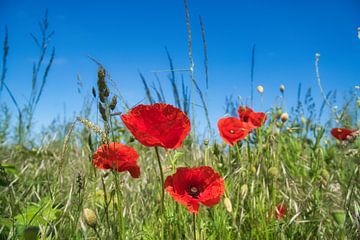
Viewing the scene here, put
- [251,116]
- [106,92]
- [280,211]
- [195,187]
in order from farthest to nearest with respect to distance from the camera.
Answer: [251,116] < [280,211] < [195,187] < [106,92]

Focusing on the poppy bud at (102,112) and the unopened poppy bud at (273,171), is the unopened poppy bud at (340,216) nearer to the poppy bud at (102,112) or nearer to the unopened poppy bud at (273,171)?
the unopened poppy bud at (273,171)

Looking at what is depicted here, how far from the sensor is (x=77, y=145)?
10.6 ft

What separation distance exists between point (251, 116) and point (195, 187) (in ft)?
2.60

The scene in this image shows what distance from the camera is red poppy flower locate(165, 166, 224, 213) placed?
0.95 m

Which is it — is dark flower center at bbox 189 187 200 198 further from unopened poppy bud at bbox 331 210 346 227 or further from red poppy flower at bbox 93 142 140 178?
unopened poppy bud at bbox 331 210 346 227

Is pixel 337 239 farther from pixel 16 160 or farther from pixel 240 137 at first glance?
pixel 16 160

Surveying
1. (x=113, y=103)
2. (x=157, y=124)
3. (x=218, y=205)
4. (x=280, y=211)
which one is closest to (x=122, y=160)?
(x=157, y=124)

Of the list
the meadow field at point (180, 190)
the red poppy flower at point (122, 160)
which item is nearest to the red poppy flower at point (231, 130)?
the meadow field at point (180, 190)

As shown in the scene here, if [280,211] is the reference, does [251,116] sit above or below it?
above

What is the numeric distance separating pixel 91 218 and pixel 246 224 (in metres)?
0.77

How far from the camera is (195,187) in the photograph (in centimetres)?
106

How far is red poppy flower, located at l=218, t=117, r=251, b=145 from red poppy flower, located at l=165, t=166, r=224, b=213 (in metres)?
0.51

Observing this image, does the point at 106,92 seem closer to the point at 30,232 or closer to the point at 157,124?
the point at 157,124

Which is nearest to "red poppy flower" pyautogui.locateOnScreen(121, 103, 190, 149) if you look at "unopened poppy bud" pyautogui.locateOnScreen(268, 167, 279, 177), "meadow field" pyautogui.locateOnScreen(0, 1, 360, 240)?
"meadow field" pyautogui.locateOnScreen(0, 1, 360, 240)
